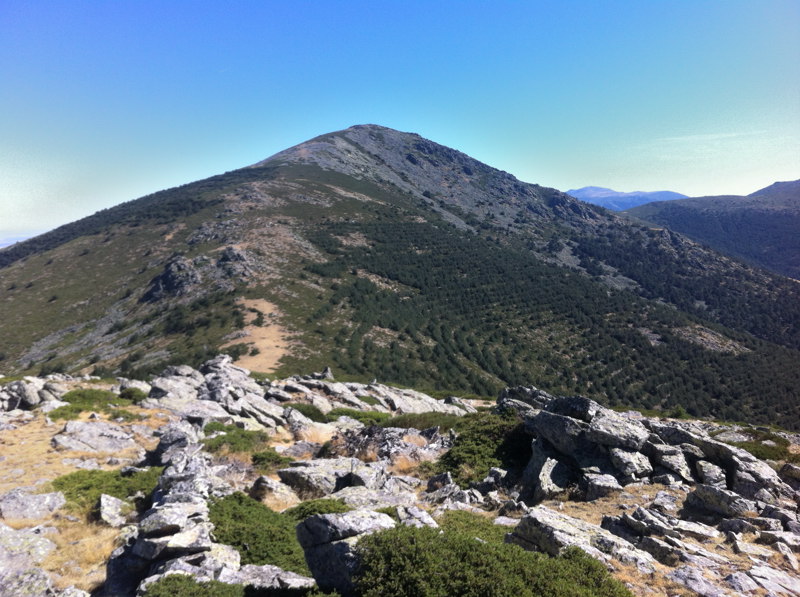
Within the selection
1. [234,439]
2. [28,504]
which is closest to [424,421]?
[234,439]

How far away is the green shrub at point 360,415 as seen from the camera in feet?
86.2

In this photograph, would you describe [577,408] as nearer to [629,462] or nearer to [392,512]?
[629,462]

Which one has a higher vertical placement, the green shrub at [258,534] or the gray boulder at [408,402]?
the green shrub at [258,534]

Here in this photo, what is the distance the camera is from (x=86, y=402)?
72.3ft

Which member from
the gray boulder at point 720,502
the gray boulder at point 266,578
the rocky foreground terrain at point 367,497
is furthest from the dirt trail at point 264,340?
the gray boulder at point 720,502

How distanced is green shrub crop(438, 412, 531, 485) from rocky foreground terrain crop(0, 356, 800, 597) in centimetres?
71

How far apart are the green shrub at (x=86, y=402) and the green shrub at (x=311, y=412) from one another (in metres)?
10.3

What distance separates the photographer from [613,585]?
6.81m

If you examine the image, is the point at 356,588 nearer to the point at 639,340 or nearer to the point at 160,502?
the point at 160,502

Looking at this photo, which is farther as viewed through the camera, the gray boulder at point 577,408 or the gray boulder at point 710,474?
the gray boulder at point 577,408

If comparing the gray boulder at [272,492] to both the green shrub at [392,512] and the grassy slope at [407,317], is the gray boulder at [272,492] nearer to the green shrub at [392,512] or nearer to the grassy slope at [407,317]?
the green shrub at [392,512]

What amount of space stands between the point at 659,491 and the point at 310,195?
127363 millimetres

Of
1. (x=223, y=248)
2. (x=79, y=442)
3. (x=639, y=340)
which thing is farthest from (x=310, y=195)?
(x=79, y=442)

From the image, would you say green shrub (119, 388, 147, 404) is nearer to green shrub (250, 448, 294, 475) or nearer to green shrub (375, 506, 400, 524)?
green shrub (250, 448, 294, 475)
